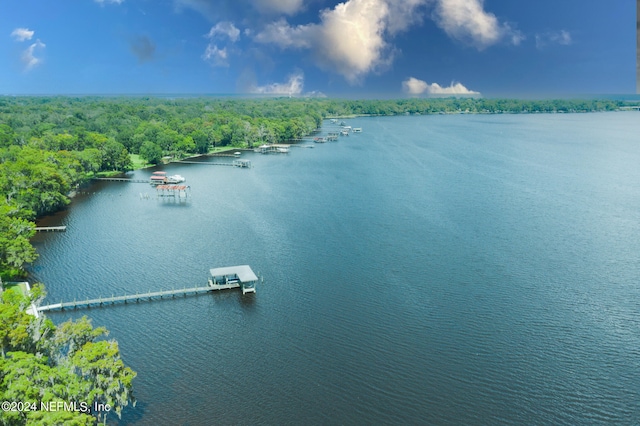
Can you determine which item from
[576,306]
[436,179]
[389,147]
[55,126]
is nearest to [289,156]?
[389,147]

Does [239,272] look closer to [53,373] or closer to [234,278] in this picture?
[234,278]

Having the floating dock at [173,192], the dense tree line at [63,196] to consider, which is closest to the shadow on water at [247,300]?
the dense tree line at [63,196]

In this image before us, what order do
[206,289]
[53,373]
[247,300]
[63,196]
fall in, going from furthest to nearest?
[63,196] → [206,289] → [247,300] → [53,373]

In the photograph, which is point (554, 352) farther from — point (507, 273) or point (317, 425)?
point (317, 425)

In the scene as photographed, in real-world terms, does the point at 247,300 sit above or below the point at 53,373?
below

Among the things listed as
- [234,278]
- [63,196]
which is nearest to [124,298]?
[234,278]

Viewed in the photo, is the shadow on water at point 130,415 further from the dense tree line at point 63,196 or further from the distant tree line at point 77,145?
the distant tree line at point 77,145
